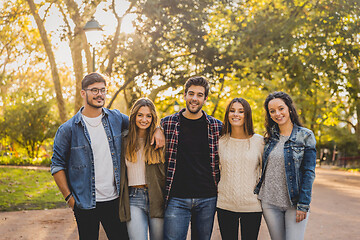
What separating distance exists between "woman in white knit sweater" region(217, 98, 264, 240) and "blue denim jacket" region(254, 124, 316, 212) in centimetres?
35

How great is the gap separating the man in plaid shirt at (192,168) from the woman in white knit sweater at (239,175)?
10 cm

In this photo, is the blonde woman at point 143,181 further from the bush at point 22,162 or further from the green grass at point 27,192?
the bush at point 22,162

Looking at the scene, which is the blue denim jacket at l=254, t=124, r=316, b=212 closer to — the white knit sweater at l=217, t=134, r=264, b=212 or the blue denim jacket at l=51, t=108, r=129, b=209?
the white knit sweater at l=217, t=134, r=264, b=212

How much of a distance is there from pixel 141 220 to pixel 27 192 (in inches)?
357

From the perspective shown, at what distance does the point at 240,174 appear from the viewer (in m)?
3.97

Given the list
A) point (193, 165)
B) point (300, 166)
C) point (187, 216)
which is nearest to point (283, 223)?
point (300, 166)

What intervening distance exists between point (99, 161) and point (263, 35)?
30.9 ft

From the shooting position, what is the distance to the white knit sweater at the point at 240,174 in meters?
3.91

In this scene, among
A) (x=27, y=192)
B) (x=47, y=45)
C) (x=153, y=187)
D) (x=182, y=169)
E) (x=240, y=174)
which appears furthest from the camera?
(x=47, y=45)

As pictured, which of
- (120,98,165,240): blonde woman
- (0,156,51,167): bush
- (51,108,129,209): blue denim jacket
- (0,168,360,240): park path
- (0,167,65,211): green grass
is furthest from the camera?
(0,156,51,167): bush

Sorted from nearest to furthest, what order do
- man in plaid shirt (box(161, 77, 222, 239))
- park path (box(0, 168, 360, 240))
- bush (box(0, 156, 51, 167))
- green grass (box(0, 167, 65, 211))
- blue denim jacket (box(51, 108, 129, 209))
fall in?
1. blue denim jacket (box(51, 108, 129, 209))
2. man in plaid shirt (box(161, 77, 222, 239))
3. park path (box(0, 168, 360, 240))
4. green grass (box(0, 167, 65, 211))
5. bush (box(0, 156, 51, 167))

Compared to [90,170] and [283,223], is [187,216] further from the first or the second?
[90,170]

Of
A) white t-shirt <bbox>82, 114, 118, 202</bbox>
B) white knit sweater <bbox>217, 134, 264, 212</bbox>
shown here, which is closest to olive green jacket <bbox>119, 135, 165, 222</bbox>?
white t-shirt <bbox>82, 114, 118, 202</bbox>

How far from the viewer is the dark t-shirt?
12.6ft
